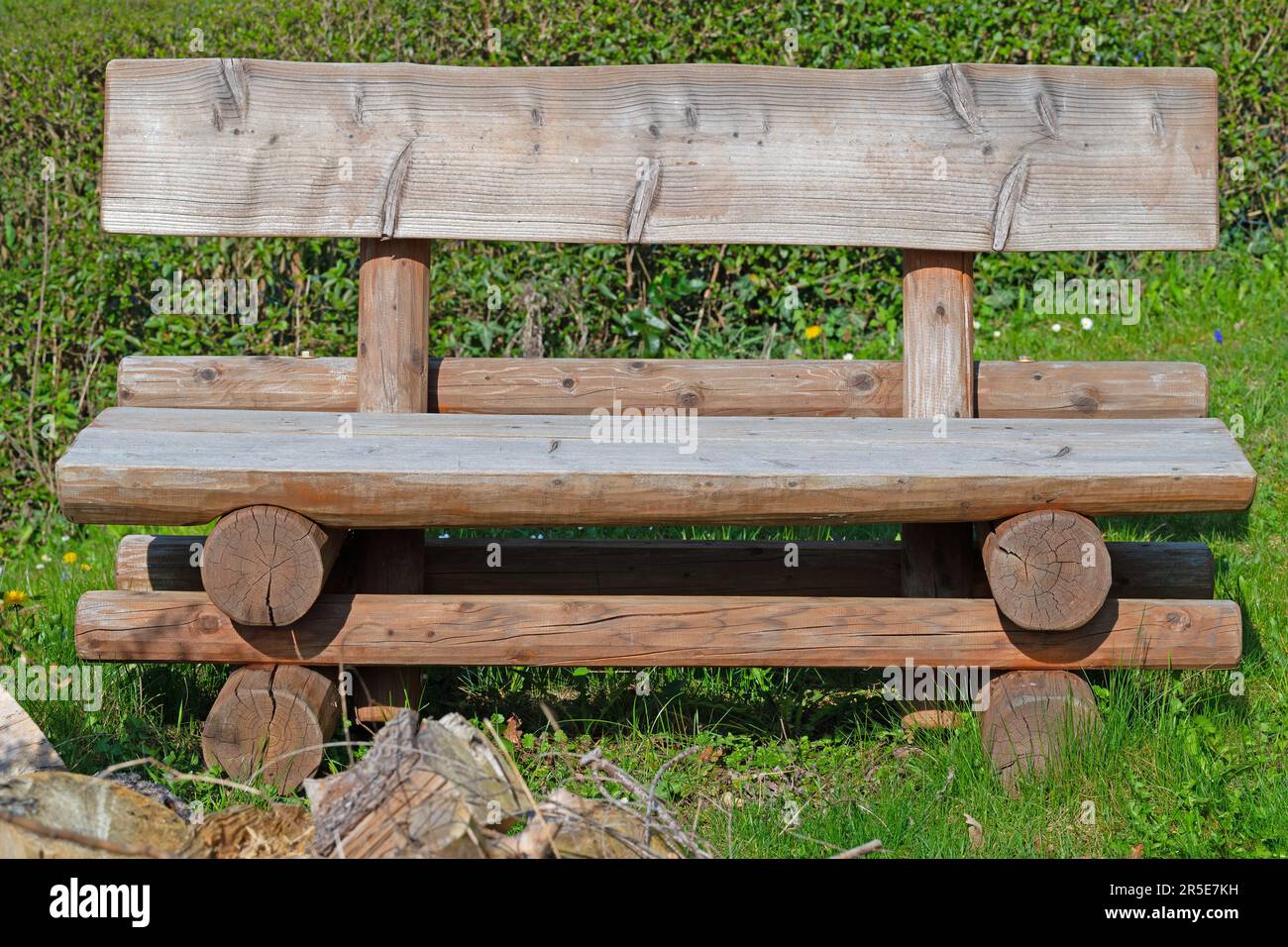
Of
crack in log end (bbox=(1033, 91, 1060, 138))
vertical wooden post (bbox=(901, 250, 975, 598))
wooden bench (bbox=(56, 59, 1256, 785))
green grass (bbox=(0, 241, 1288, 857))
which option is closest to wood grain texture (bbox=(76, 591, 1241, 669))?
wooden bench (bbox=(56, 59, 1256, 785))

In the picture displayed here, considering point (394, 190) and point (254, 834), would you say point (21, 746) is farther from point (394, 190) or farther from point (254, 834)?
point (394, 190)

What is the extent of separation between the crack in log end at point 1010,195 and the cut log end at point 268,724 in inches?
86.9

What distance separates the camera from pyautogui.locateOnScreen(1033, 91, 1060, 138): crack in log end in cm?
362

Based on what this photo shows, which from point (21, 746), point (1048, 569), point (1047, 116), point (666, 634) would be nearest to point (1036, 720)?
point (1048, 569)

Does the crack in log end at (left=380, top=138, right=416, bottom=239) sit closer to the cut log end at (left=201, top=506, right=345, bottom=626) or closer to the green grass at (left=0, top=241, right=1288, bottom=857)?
the cut log end at (left=201, top=506, right=345, bottom=626)

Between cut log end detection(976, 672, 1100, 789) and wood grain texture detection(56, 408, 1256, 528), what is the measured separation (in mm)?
500

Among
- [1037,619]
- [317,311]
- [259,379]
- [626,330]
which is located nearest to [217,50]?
[317,311]

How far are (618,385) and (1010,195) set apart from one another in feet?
3.95

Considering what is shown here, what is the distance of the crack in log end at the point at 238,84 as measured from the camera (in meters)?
3.60

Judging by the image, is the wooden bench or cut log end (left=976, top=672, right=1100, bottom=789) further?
cut log end (left=976, top=672, right=1100, bottom=789)

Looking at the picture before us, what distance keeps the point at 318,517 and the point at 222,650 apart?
0.52 meters

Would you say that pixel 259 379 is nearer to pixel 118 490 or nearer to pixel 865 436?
pixel 118 490

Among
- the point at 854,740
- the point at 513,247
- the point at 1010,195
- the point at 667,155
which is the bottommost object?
the point at 854,740

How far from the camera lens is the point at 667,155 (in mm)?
3609
